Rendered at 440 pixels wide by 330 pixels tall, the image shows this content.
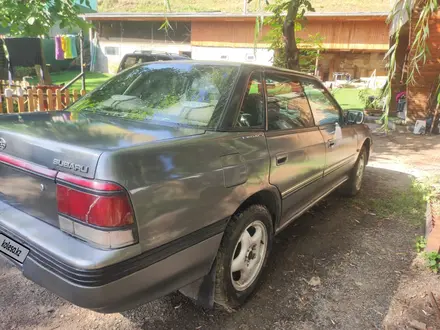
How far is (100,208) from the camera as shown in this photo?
1621 millimetres

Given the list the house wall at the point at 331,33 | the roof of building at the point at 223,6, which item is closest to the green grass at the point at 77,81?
the roof of building at the point at 223,6

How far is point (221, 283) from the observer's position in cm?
228

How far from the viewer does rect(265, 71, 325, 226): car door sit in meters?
2.73

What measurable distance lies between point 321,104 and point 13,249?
3.01 m

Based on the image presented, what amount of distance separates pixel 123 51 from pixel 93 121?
25354mm

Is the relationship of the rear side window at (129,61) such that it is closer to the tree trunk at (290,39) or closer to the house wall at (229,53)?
the tree trunk at (290,39)

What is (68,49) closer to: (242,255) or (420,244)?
(242,255)

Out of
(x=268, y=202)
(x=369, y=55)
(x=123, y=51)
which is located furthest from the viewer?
(x=123, y=51)

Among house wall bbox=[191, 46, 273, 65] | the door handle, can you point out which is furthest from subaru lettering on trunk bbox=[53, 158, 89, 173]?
house wall bbox=[191, 46, 273, 65]

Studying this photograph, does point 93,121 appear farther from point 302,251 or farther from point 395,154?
point 395,154

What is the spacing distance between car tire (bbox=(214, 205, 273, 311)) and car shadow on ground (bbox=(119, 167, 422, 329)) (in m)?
0.15

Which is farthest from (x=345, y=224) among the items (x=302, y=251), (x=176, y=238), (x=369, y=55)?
(x=369, y=55)

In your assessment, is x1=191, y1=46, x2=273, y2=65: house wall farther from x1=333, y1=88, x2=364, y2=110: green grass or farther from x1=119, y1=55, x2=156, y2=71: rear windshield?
x1=119, y1=55, x2=156, y2=71: rear windshield

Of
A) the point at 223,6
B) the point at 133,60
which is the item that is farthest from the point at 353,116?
the point at 223,6
